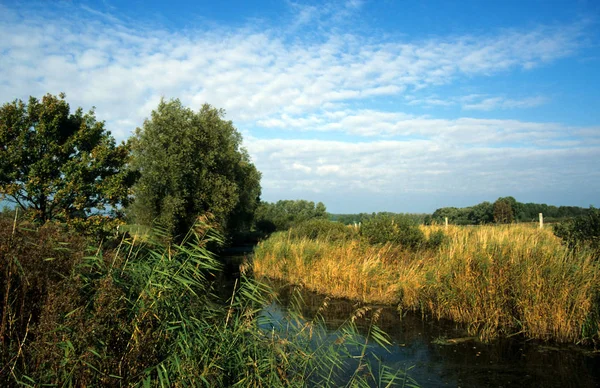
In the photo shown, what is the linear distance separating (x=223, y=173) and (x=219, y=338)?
21825 millimetres

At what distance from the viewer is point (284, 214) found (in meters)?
50.0

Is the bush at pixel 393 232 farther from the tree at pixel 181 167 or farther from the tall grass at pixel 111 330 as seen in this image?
the tall grass at pixel 111 330

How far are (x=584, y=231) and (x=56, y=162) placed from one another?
18.3 meters

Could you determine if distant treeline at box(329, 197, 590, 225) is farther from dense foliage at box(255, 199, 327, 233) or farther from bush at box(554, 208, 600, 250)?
bush at box(554, 208, 600, 250)

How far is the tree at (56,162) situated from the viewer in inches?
624

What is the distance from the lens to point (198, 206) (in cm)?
2433

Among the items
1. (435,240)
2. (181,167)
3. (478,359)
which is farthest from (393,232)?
(181,167)

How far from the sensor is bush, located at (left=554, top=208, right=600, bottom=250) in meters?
11.0

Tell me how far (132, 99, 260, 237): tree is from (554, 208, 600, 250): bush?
16.4m

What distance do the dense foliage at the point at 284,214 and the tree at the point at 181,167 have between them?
654 inches

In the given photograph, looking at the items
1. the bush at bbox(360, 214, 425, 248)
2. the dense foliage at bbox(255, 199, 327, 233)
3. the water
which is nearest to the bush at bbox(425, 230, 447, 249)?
the bush at bbox(360, 214, 425, 248)

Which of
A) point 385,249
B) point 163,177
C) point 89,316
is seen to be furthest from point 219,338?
point 163,177

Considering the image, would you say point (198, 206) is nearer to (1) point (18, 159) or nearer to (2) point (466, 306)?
(1) point (18, 159)

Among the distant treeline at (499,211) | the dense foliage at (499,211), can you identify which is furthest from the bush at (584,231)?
the dense foliage at (499,211)
